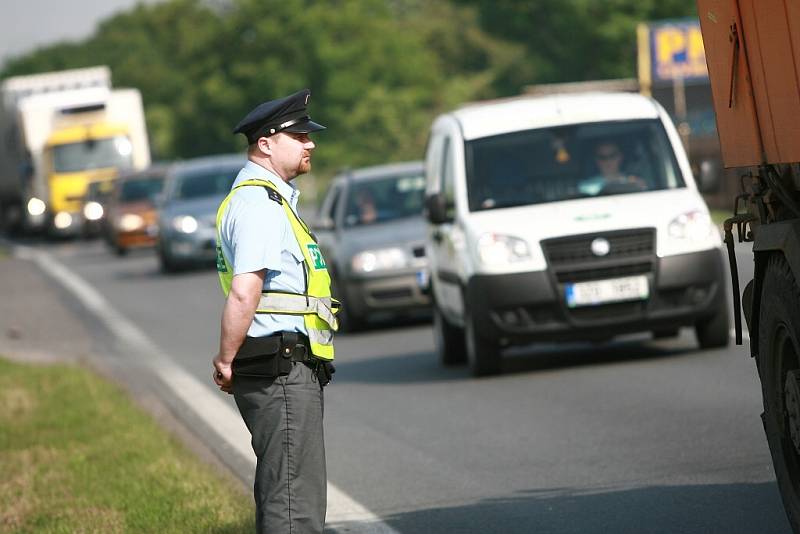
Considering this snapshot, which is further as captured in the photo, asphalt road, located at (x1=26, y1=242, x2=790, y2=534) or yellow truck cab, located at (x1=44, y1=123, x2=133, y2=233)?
yellow truck cab, located at (x1=44, y1=123, x2=133, y2=233)

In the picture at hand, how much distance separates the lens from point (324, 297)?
20.5 ft

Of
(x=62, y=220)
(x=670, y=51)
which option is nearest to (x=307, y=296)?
(x=62, y=220)

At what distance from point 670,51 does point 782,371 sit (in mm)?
45399

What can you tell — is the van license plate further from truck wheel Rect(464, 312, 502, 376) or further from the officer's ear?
the officer's ear

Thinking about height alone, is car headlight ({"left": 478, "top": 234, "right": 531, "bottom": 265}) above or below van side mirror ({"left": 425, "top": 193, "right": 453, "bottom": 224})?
below

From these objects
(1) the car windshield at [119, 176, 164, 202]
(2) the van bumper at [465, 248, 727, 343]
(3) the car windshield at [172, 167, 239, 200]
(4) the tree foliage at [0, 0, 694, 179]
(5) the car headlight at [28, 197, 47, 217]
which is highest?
(4) the tree foliage at [0, 0, 694, 179]

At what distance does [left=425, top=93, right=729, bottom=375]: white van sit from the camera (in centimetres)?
1341

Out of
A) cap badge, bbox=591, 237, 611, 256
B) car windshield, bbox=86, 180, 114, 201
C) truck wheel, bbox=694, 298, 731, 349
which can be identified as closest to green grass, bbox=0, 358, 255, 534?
cap badge, bbox=591, 237, 611, 256

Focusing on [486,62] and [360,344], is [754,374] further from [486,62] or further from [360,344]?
[486,62]

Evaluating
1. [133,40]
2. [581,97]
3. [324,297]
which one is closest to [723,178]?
[581,97]

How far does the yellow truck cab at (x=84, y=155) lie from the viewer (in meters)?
48.8

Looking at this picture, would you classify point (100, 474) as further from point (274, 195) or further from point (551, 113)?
point (551, 113)

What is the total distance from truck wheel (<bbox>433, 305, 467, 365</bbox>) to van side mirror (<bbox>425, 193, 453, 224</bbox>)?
0.97 m

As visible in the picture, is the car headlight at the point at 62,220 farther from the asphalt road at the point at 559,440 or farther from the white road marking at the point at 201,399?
the asphalt road at the point at 559,440
